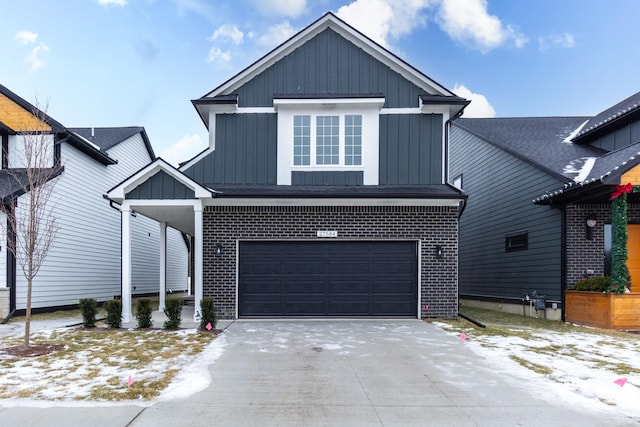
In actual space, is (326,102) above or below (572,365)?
above

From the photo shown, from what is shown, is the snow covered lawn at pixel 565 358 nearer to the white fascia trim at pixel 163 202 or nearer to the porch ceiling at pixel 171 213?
the white fascia trim at pixel 163 202

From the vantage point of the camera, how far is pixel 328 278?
1148 cm

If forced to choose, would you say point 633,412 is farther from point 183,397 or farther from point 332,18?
point 332,18

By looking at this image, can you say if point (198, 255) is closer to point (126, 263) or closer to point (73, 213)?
point (126, 263)

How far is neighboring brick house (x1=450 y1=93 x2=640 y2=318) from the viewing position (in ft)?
37.9

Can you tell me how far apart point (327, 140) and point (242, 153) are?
235 cm

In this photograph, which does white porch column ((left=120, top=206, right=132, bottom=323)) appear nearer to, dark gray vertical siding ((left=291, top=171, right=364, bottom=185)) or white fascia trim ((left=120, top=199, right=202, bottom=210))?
white fascia trim ((left=120, top=199, right=202, bottom=210))

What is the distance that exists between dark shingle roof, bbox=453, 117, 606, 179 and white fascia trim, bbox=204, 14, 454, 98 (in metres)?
3.73

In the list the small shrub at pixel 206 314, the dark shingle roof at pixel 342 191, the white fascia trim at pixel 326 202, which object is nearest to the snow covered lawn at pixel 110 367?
the small shrub at pixel 206 314

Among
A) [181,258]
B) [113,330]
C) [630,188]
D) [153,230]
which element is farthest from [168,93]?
[630,188]

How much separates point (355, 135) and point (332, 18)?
3379 millimetres

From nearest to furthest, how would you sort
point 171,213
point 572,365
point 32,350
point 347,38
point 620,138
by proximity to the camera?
point 572,365 < point 32,350 < point 171,213 < point 347,38 < point 620,138

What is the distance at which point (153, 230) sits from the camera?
21.3 m

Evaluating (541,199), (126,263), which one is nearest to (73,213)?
(126,263)
